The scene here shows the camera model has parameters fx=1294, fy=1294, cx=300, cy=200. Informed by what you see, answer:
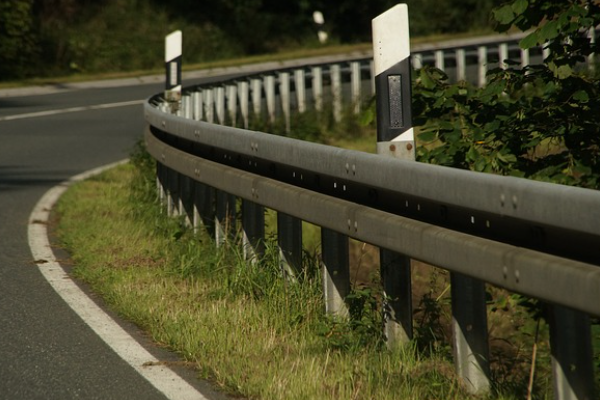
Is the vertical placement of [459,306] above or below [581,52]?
below

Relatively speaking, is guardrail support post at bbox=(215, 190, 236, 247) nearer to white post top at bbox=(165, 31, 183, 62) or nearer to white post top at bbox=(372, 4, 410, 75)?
white post top at bbox=(372, 4, 410, 75)

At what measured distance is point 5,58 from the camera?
30891mm

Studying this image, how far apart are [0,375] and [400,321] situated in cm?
182

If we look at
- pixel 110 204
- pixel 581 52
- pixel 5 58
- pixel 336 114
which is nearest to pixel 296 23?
pixel 5 58

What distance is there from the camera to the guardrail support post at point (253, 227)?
7781mm

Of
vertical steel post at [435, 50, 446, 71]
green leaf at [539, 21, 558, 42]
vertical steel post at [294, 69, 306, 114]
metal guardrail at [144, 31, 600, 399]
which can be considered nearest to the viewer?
metal guardrail at [144, 31, 600, 399]

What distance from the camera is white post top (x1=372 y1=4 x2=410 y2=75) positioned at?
248 inches

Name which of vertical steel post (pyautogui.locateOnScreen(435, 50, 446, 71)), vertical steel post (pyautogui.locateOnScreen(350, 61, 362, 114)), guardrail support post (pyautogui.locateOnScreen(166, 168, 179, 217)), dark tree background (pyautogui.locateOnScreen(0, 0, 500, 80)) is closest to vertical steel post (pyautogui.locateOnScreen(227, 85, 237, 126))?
vertical steel post (pyautogui.locateOnScreen(350, 61, 362, 114))

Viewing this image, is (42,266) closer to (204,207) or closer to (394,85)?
(204,207)

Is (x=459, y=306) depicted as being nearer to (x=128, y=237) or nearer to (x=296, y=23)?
(x=128, y=237)

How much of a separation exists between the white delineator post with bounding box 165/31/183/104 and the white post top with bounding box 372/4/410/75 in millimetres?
6703

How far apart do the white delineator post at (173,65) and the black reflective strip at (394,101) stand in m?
6.71

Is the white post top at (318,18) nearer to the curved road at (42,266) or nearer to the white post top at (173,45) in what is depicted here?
the curved road at (42,266)

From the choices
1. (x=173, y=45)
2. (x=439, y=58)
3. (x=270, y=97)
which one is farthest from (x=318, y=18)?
(x=173, y=45)
